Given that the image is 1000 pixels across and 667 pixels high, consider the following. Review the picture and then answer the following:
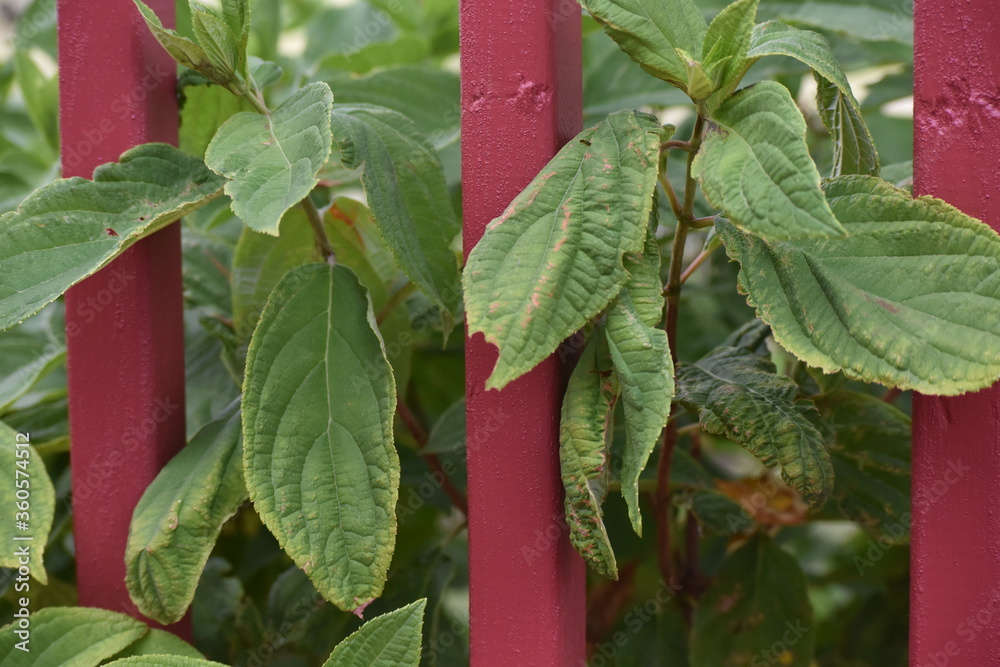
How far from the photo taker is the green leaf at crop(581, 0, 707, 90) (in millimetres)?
673

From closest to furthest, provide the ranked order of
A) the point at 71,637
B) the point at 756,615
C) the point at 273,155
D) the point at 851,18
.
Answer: the point at 273,155
the point at 71,637
the point at 756,615
the point at 851,18

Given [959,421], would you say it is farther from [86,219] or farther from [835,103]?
[86,219]

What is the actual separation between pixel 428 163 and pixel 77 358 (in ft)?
1.38

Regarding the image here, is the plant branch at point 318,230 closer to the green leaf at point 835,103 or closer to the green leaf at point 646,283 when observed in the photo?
the green leaf at point 646,283

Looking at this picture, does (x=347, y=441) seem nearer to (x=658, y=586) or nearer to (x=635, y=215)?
(x=635, y=215)

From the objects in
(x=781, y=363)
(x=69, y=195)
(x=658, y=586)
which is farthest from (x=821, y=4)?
(x=69, y=195)

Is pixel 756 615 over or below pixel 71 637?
below

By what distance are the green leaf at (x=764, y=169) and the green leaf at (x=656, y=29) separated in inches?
2.2

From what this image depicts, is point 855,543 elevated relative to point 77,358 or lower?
lower

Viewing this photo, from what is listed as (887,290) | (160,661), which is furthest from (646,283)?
(160,661)

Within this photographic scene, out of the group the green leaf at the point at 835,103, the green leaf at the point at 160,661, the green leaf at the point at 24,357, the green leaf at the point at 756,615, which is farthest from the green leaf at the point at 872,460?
the green leaf at the point at 24,357

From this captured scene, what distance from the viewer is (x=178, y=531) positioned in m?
0.80

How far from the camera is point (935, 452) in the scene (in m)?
0.71

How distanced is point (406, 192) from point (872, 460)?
58 cm
